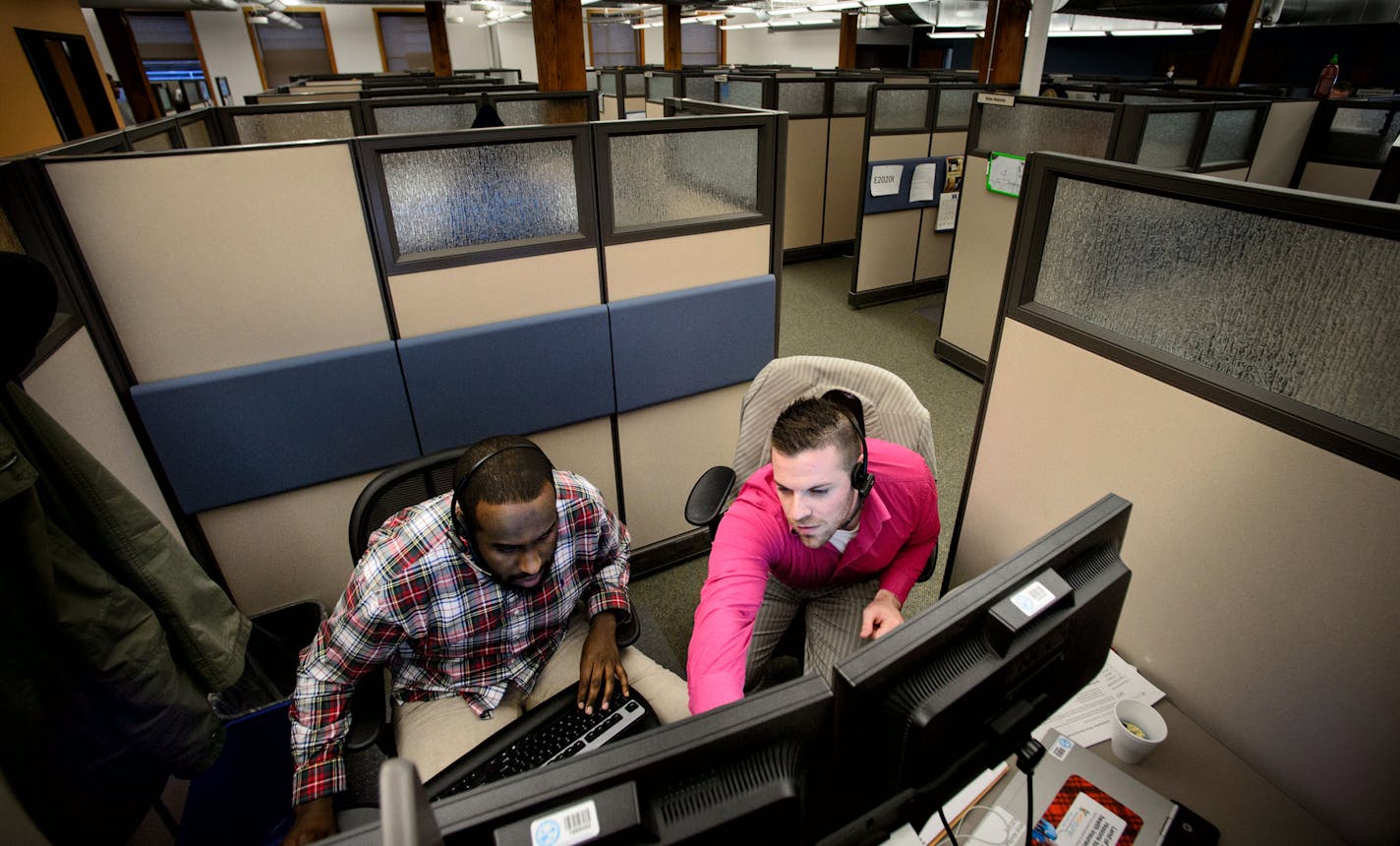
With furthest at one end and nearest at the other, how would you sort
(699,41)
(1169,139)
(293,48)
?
1. (699,41)
2. (293,48)
3. (1169,139)

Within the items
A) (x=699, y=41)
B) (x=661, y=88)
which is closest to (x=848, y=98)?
(x=661, y=88)

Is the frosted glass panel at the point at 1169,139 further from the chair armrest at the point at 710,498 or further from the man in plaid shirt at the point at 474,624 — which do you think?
the man in plaid shirt at the point at 474,624

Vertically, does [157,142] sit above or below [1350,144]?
above

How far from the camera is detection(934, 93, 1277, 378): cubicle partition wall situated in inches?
103

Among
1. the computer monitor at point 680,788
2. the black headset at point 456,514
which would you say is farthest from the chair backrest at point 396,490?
the computer monitor at point 680,788

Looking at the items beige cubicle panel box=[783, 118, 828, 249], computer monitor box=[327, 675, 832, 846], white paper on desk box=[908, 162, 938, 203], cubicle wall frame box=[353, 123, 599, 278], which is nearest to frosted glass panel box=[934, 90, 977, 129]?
white paper on desk box=[908, 162, 938, 203]

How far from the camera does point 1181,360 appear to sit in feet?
3.25

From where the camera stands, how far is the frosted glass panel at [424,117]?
2.79 m

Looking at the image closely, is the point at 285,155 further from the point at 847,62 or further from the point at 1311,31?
the point at 1311,31

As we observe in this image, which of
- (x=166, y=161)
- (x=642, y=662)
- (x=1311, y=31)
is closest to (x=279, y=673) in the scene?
(x=642, y=662)

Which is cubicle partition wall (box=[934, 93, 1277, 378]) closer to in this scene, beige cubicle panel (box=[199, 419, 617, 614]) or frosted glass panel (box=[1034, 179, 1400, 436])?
frosted glass panel (box=[1034, 179, 1400, 436])

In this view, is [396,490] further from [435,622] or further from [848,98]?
[848,98]

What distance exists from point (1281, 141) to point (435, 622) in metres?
4.19

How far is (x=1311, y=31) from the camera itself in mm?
7973
